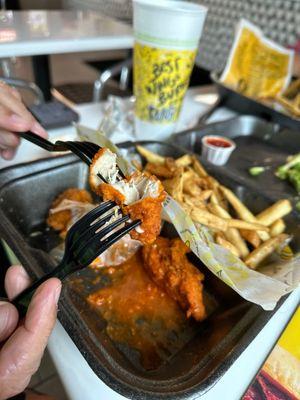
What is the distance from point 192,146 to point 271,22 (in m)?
1.44

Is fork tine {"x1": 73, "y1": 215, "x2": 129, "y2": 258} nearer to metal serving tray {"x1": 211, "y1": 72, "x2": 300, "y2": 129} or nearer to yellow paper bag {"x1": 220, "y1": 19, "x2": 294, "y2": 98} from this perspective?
metal serving tray {"x1": 211, "y1": 72, "x2": 300, "y2": 129}

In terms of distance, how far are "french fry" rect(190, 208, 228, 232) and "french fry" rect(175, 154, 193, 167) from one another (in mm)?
240

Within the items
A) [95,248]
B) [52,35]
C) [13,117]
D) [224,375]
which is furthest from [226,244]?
[52,35]

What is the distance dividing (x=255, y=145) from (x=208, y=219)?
786 mm

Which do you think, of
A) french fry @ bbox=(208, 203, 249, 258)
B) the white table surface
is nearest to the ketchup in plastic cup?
french fry @ bbox=(208, 203, 249, 258)

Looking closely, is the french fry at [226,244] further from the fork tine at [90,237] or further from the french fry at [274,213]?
the fork tine at [90,237]

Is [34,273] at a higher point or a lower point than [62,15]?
lower

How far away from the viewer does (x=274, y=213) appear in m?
0.93

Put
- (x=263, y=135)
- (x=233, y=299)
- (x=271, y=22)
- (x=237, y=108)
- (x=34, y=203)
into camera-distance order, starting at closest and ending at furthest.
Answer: (x=233, y=299)
(x=34, y=203)
(x=263, y=135)
(x=237, y=108)
(x=271, y=22)

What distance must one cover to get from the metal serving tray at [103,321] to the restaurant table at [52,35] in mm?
981

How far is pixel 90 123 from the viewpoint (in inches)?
55.8

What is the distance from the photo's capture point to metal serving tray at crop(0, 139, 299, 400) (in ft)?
1.74

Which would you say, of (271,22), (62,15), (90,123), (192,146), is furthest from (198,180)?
(62,15)

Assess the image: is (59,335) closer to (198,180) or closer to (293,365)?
(293,365)
